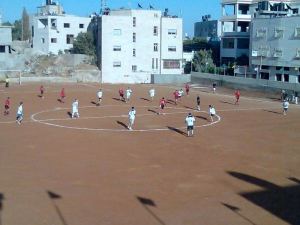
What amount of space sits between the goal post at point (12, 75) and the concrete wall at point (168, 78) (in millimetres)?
19530

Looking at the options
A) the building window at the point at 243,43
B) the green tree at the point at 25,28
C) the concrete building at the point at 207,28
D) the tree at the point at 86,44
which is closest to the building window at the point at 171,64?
the building window at the point at 243,43

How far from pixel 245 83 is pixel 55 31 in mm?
41246

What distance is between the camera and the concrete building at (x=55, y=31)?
78562 mm

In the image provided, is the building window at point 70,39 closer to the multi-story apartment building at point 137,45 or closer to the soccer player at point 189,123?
the multi-story apartment building at point 137,45

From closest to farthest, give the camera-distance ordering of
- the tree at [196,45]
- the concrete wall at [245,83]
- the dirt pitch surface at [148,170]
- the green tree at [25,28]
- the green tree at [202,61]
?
the dirt pitch surface at [148,170] → the concrete wall at [245,83] → the green tree at [202,61] → the tree at [196,45] → the green tree at [25,28]

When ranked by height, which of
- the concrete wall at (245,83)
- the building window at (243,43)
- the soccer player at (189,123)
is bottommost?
the soccer player at (189,123)

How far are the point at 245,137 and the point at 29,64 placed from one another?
53147mm

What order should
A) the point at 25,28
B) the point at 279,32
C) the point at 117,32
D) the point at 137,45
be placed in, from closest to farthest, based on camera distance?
the point at 279,32
the point at 117,32
the point at 137,45
the point at 25,28

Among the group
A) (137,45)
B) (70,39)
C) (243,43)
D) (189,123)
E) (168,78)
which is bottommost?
(189,123)

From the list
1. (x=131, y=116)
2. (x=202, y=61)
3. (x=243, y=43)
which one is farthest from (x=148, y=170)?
(x=243, y=43)

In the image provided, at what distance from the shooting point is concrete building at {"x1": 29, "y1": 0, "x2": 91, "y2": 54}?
78.6 metres

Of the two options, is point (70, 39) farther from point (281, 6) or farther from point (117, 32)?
point (281, 6)

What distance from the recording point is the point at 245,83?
2063 inches

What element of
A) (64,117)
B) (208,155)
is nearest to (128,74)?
(64,117)
